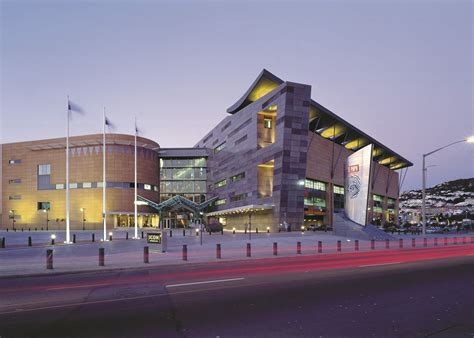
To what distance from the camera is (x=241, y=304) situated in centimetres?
903

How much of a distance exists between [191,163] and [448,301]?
332ft

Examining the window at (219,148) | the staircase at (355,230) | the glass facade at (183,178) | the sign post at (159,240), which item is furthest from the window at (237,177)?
the sign post at (159,240)

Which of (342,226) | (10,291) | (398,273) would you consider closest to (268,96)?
(342,226)

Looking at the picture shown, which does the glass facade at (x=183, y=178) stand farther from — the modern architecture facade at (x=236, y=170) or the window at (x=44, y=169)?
the window at (x=44, y=169)

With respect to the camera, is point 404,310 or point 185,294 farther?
point 185,294

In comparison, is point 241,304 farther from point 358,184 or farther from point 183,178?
point 183,178

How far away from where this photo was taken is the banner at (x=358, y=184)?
3853cm

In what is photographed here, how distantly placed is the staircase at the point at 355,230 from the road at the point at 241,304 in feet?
80.3

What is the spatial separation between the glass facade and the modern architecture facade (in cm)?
27

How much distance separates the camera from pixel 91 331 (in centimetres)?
696

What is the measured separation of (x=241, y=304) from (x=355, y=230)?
1307 inches

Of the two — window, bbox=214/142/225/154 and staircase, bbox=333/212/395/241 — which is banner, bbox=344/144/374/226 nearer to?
staircase, bbox=333/212/395/241

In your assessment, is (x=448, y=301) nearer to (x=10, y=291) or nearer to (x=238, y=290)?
(x=238, y=290)

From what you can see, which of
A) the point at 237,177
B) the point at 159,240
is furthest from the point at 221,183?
the point at 159,240
